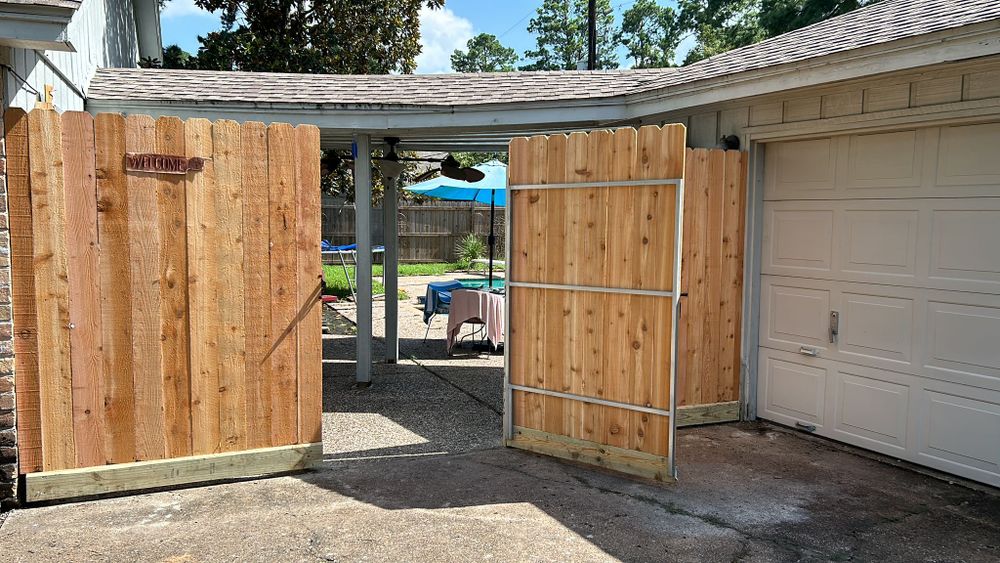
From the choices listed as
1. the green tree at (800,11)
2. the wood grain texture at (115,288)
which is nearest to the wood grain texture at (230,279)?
the wood grain texture at (115,288)

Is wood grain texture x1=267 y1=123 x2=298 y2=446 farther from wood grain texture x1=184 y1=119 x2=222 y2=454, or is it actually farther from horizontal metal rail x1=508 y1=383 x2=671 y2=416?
horizontal metal rail x1=508 y1=383 x2=671 y2=416

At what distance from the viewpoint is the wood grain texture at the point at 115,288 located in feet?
13.9

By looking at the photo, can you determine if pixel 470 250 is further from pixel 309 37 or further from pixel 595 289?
pixel 595 289

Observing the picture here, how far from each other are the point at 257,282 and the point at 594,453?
2.52 metres

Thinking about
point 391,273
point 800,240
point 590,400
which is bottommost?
point 590,400

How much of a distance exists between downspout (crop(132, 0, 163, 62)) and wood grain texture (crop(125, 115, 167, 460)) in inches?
348

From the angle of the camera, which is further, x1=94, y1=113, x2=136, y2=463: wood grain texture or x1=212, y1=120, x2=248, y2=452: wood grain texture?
x1=212, y1=120, x2=248, y2=452: wood grain texture

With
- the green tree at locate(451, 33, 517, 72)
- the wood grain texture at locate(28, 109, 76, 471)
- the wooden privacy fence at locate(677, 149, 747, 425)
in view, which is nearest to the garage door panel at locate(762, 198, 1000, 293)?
the wooden privacy fence at locate(677, 149, 747, 425)

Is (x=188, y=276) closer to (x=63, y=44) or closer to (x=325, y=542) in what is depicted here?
(x=63, y=44)

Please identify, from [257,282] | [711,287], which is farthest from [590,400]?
[257,282]

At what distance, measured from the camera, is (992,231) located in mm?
4613

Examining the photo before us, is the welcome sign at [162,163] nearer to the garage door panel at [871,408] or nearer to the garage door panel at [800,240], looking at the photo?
the garage door panel at [800,240]

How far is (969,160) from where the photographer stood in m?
4.72

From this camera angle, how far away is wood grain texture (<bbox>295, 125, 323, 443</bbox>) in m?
4.71
